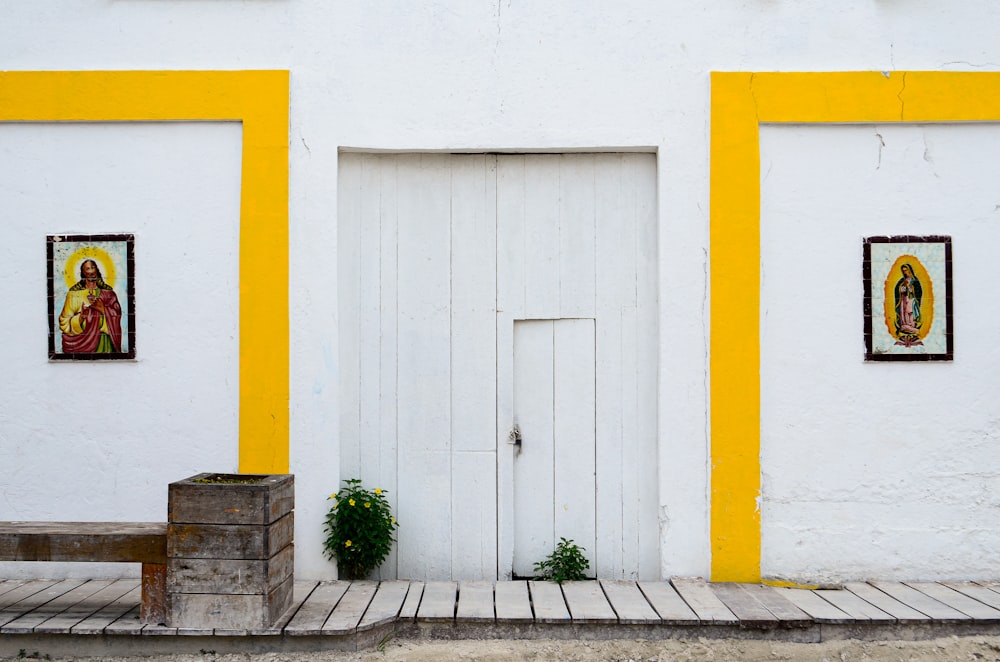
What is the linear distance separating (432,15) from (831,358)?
3149mm

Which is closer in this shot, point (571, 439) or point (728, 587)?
point (728, 587)

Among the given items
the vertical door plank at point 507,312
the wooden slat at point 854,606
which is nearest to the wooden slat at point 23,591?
the vertical door plank at point 507,312

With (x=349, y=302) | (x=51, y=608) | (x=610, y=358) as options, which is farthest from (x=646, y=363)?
(x=51, y=608)

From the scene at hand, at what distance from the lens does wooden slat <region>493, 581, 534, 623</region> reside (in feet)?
15.7

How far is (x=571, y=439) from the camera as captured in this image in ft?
18.9

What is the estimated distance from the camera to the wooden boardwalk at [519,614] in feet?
14.9

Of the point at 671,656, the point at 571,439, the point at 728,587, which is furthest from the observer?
the point at 571,439

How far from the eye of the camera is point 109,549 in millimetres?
4594

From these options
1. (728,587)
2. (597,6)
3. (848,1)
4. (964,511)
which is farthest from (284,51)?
(964,511)

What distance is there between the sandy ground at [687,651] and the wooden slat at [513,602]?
0.12 meters

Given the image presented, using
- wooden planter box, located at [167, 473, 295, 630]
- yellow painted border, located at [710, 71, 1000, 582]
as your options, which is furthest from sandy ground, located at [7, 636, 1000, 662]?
yellow painted border, located at [710, 71, 1000, 582]

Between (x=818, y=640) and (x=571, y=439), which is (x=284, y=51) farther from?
(x=818, y=640)

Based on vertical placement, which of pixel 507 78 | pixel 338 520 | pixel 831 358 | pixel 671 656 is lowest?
pixel 671 656

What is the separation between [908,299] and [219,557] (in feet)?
13.5
